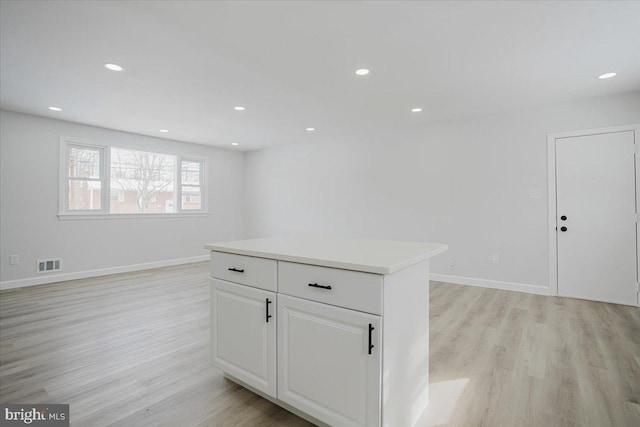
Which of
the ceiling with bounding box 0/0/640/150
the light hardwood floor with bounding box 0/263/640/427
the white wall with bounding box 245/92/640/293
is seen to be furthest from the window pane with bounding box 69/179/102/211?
the white wall with bounding box 245/92/640/293

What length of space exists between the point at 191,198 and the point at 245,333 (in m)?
5.23

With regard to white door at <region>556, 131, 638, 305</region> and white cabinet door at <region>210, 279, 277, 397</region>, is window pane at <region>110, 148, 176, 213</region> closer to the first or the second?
white cabinet door at <region>210, 279, 277, 397</region>

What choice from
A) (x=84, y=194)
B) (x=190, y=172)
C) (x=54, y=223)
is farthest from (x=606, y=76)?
(x=54, y=223)

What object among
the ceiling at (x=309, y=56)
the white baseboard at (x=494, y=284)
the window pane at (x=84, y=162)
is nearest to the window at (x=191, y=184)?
the window pane at (x=84, y=162)

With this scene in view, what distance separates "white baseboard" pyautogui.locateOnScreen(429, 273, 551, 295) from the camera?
398 centimetres

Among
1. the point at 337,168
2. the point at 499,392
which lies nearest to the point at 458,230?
the point at 337,168

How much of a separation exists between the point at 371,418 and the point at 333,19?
2.33 metres

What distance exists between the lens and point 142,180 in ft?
18.5

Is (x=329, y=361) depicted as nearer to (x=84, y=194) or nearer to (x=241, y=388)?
(x=241, y=388)

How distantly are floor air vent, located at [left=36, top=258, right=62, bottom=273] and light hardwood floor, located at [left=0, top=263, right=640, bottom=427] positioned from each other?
2.61ft

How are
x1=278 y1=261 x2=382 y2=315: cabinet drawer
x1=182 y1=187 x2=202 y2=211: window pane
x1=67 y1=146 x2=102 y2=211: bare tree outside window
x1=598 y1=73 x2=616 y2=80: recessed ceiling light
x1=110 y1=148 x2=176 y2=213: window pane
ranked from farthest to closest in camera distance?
x1=182 y1=187 x2=202 y2=211: window pane → x1=110 y1=148 x2=176 y2=213: window pane → x1=67 y1=146 x2=102 y2=211: bare tree outside window → x1=598 y1=73 x2=616 y2=80: recessed ceiling light → x1=278 y1=261 x2=382 y2=315: cabinet drawer

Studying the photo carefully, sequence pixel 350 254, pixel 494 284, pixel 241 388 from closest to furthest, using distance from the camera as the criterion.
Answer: pixel 350 254
pixel 241 388
pixel 494 284

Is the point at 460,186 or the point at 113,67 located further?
the point at 460,186

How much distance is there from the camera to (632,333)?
2721 millimetres
